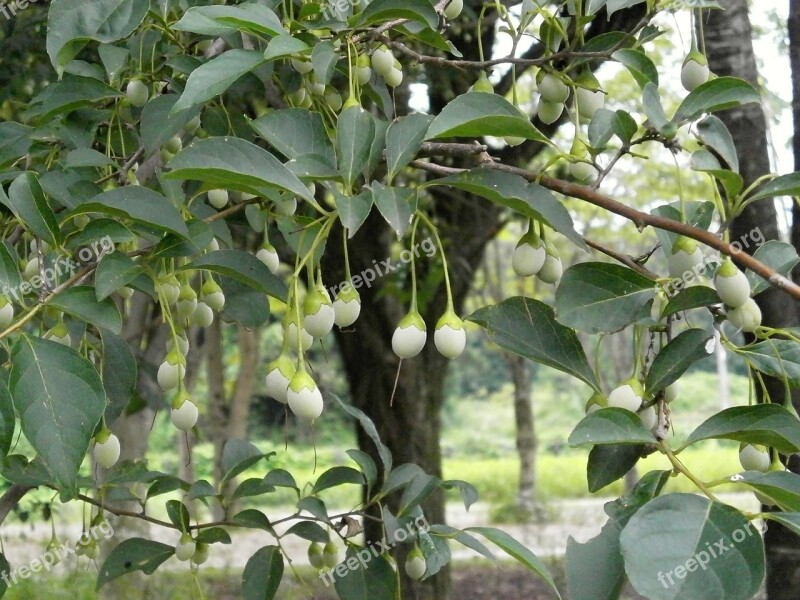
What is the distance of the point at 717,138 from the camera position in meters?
0.81

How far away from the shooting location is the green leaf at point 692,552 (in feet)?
1.98

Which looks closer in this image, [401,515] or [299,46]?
[299,46]

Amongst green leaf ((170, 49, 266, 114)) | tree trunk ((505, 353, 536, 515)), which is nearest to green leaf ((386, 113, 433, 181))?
green leaf ((170, 49, 266, 114))

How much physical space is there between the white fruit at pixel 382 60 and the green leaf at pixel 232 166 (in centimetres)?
33

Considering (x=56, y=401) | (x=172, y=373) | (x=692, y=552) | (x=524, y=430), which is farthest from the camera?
(x=524, y=430)

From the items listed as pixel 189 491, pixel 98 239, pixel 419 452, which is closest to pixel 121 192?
pixel 98 239

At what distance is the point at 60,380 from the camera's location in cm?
73

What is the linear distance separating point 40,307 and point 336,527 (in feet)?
1.70

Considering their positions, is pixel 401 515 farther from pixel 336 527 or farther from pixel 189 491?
pixel 189 491

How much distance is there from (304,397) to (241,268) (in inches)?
5.5

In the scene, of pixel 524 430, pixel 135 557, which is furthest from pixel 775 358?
pixel 524 430

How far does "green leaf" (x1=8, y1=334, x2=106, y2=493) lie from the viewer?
71 centimetres

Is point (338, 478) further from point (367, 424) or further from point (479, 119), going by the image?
point (479, 119)

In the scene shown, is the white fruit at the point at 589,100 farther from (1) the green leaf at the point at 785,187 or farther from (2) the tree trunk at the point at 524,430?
(2) the tree trunk at the point at 524,430
